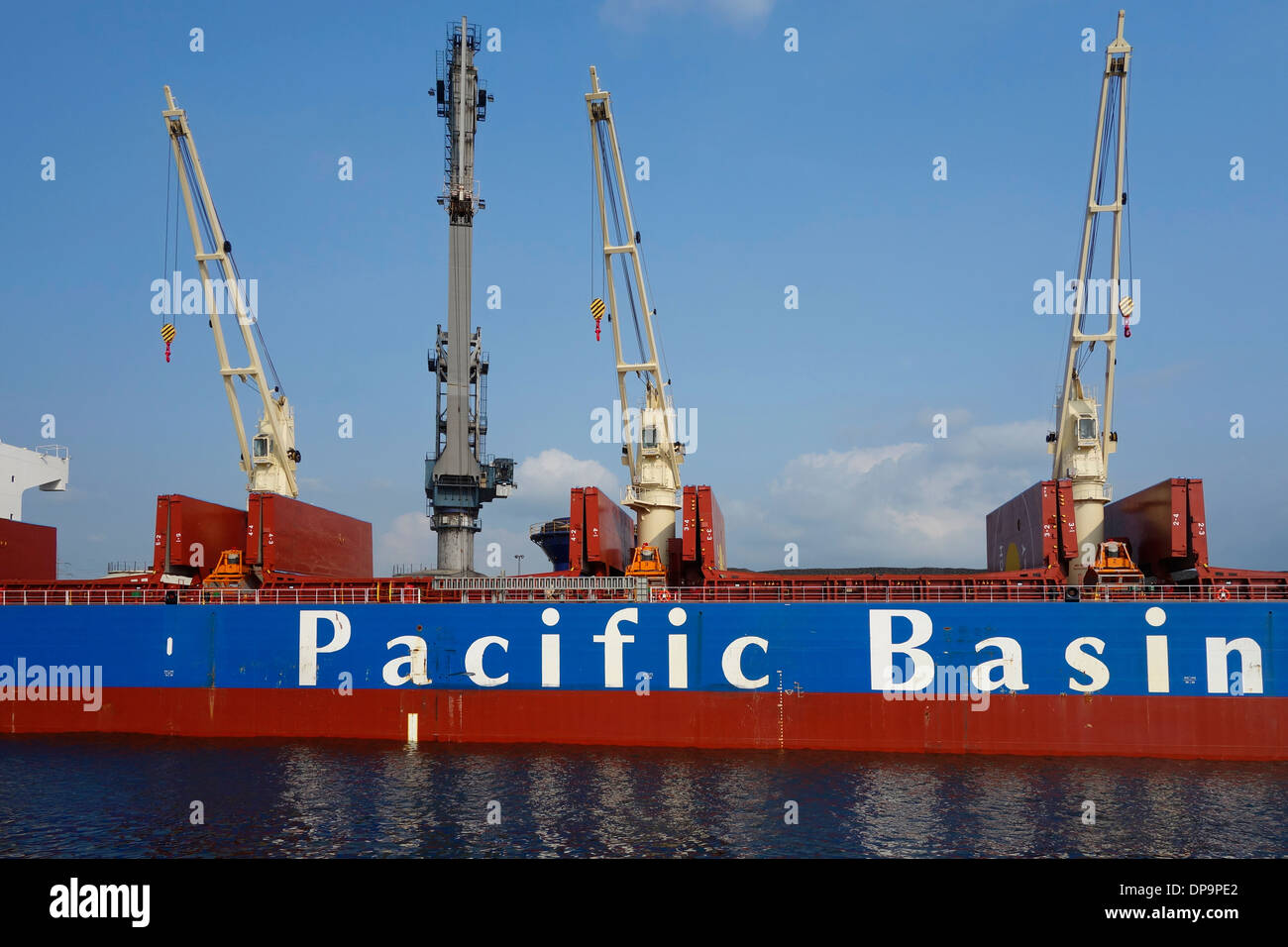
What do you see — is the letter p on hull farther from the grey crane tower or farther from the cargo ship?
the grey crane tower

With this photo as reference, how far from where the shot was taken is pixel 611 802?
24.2 meters

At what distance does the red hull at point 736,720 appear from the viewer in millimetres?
31359

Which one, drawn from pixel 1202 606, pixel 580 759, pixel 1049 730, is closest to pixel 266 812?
pixel 580 759

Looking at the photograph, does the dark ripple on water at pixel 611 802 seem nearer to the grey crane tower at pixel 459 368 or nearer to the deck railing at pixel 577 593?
the deck railing at pixel 577 593

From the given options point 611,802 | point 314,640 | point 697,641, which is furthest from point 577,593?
point 611,802

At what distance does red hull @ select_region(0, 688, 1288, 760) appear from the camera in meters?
31.4

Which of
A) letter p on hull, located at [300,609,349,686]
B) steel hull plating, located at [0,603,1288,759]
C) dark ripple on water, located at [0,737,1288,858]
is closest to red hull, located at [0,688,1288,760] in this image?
steel hull plating, located at [0,603,1288,759]

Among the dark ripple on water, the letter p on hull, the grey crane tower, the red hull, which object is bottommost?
the dark ripple on water

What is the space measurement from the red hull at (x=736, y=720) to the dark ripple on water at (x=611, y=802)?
0.95m

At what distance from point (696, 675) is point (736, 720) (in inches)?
85.7

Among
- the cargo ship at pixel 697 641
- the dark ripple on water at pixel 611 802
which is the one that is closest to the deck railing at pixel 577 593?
the cargo ship at pixel 697 641

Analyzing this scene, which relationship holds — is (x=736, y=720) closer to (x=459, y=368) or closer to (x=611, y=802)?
(x=611, y=802)

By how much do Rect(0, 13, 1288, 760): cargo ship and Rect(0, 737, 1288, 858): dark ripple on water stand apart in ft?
4.61
